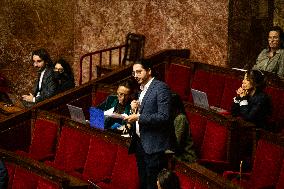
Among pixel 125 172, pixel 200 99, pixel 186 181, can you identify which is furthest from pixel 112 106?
pixel 186 181

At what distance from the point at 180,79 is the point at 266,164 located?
1213 mm

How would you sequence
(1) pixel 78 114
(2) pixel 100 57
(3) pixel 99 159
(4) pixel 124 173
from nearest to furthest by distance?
A: (4) pixel 124 173, (3) pixel 99 159, (1) pixel 78 114, (2) pixel 100 57

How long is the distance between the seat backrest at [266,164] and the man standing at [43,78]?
4.39 feet

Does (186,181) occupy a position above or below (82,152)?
above

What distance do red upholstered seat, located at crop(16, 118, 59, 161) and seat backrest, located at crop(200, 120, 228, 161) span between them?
0.70 meters

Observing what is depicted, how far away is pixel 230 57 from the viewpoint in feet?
11.5

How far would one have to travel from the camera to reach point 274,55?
9.66 feet

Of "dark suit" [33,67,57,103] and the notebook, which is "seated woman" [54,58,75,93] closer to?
"dark suit" [33,67,57,103]

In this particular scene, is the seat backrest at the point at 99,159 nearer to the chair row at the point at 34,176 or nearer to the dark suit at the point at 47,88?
the chair row at the point at 34,176

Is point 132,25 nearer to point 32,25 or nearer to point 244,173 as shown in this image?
point 32,25

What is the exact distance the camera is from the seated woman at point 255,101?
8.33 ft

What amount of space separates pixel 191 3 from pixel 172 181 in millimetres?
2198

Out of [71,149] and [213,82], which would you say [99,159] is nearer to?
[71,149]

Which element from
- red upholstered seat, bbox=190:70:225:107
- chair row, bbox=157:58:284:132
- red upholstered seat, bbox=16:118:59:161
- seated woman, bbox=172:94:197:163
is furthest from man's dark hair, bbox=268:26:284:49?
red upholstered seat, bbox=16:118:59:161
